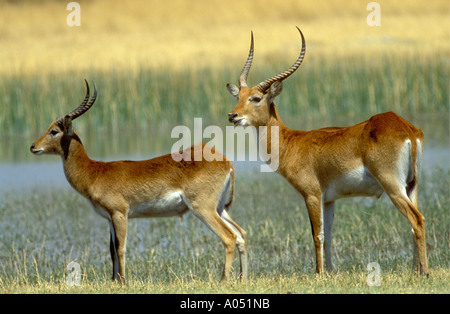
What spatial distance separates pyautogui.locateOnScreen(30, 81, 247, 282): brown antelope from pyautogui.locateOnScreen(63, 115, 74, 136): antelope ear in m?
0.21

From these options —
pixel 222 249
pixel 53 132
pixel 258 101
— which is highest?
pixel 258 101

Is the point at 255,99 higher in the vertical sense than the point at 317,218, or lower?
higher

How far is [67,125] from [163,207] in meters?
1.43

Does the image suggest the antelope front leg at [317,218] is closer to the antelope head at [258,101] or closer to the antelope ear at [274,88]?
the antelope head at [258,101]

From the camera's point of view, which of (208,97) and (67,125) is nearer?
(67,125)

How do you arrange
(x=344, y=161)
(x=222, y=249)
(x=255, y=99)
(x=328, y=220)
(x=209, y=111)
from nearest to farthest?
(x=344, y=161) → (x=328, y=220) → (x=255, y=99) → (x=222, y=249) → (x=209, y=111)

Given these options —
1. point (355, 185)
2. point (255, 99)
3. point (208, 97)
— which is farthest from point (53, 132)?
point (208, 97)

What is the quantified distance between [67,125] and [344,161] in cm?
298

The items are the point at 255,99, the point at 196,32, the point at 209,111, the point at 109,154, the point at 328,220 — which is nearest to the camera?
the point at 328,220

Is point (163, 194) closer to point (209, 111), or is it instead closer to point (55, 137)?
point (55, 137)

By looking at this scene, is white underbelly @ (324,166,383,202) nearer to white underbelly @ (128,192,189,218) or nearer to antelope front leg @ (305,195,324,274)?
antelope front leg @ (305,195,324,274)

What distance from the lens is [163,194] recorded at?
8.40 metres

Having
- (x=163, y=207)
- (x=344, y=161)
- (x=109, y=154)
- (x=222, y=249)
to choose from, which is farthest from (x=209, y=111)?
(x=344, y=161)

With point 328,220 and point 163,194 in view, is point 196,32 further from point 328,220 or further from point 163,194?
point 163,194
